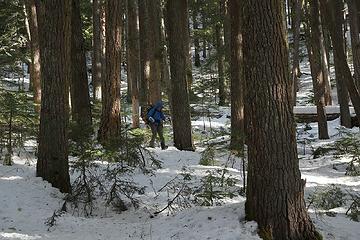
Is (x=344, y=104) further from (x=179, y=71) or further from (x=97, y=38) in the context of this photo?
(x=97, y=38)

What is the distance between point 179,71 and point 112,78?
2.03 metres

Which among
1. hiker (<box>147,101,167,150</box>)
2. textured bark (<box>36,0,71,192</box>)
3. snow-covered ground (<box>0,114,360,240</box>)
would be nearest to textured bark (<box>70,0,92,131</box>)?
hiker (<box>147,101,167,150</box>)

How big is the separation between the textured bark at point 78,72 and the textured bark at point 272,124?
819 cm

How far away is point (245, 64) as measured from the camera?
5488 millimetres

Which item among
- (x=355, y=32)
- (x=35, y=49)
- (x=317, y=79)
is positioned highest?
(x=35, y=49)

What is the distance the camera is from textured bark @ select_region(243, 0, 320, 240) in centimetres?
529

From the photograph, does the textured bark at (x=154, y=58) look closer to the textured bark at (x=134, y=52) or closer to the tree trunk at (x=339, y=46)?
the textured bark at (x=134, y=52)

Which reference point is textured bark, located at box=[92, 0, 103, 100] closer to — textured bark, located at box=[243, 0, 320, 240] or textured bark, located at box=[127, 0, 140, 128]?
textured bark, located at box=[127, 0, 140, 128]

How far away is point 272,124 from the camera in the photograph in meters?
5.30

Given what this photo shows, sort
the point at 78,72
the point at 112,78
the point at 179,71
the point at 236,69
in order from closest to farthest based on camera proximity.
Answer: the point at 112,78 < the point at 179,71 < the point at 78,72 < the point at 236,69

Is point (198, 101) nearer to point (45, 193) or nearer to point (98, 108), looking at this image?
point (98, 108)

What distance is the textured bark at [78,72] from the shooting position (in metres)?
12.8

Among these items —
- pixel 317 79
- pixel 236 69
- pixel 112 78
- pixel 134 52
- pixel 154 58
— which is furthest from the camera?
pixel 134 52

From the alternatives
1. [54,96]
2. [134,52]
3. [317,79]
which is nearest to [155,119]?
[54,96]
